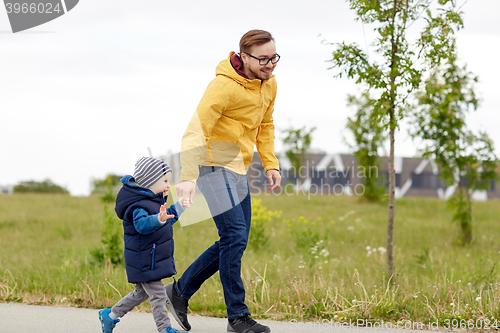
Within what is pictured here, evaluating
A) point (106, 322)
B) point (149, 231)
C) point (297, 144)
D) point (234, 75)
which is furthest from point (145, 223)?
point (297, 144)

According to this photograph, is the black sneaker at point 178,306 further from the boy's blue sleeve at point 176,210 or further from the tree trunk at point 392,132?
the tree trunk at point 392,132

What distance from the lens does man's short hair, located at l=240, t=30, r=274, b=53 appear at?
3121mm

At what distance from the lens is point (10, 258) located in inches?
253

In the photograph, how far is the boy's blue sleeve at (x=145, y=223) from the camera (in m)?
2.74

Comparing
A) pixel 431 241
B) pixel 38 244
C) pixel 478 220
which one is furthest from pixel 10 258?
pixel 478 220

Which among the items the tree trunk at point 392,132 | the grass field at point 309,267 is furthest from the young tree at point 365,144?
the tree trunk at point 392,132

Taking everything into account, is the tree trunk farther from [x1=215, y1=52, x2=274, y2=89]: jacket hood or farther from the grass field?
[x1=215, y1=52, x2=274, y2=89]: jacket hood

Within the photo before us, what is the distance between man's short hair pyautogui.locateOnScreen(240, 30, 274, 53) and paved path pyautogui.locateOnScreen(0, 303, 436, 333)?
6.43 ft

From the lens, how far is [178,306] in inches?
133

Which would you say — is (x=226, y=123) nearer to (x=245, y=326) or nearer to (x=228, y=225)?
(x=228, y=225)

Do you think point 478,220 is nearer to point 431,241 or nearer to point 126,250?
point 431,241

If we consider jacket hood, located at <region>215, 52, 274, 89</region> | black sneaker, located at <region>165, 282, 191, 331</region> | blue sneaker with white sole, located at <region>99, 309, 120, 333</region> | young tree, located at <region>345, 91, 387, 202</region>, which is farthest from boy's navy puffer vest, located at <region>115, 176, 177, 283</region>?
young tree, located at <region>345, 91, 387, 202</region>

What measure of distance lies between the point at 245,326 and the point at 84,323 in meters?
1.27

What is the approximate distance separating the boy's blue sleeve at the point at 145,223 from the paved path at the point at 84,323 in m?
0.95
